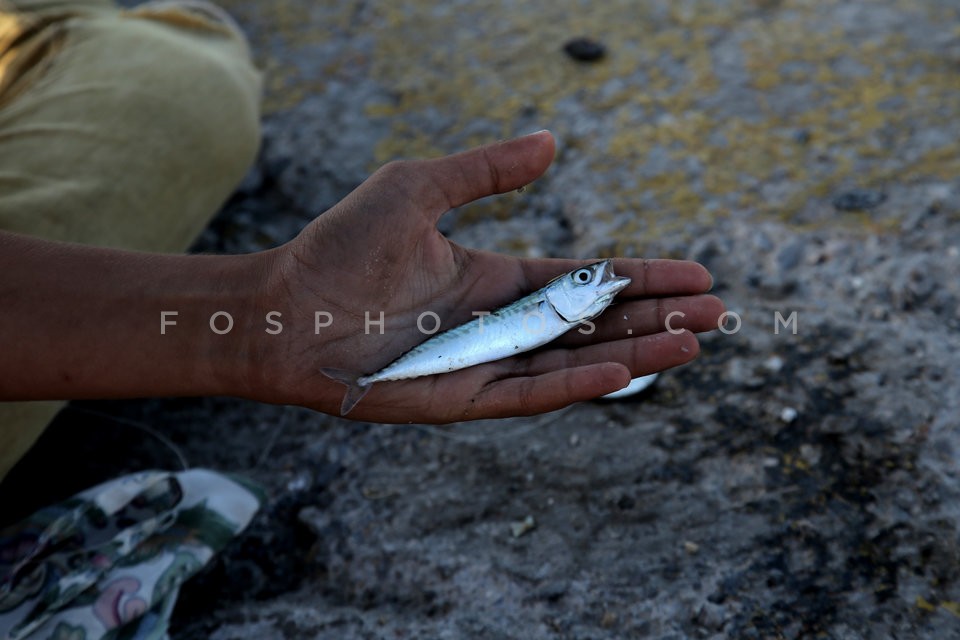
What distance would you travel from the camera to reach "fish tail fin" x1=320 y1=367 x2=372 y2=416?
235cm

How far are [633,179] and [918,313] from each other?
1.37 metres

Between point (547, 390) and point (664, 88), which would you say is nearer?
point (547, 390)

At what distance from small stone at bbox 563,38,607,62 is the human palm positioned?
219 cm

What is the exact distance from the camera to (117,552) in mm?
2393

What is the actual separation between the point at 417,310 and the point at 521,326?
1.10 ft

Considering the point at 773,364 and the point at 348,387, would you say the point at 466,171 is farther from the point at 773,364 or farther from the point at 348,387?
the point at 773,364

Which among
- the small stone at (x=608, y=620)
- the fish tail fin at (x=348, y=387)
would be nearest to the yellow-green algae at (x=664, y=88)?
the fish tail fin at (x=348, y=387)

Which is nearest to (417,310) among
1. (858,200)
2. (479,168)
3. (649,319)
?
(479,168)

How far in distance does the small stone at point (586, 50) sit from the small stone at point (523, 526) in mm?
2765

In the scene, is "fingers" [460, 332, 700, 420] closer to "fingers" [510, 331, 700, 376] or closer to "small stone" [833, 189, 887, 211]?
"fingers" [510, 331, 700, 376]

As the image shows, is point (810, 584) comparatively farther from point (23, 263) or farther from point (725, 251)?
point (23, 263)

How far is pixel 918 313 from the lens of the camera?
9.54 ft

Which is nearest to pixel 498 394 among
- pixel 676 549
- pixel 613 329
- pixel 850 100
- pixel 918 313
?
pixel 613 329

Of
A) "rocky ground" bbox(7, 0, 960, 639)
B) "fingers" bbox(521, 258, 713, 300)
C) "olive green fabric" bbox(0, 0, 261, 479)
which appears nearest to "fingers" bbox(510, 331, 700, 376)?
"fingers" bbox(521, 258, 713, 300)
